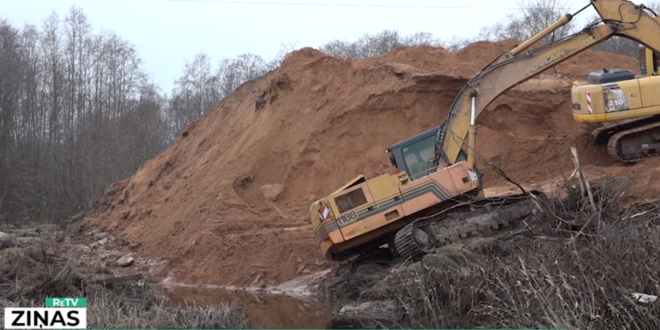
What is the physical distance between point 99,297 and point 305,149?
34.4 ft

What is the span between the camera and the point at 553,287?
268 inches

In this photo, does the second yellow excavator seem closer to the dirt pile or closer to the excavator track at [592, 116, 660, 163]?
the excavator track at [592, 116, 660, 163]

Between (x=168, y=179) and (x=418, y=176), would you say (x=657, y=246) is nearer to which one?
(x=418, y=176)

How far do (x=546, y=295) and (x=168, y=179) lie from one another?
57.5 ft

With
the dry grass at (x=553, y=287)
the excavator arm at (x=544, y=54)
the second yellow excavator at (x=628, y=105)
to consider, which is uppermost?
the excavator arm at (x=544, y=54)

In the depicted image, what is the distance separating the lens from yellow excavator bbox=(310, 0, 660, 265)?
12594 millimetres

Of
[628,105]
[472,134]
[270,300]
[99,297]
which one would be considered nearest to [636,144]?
[628,105]

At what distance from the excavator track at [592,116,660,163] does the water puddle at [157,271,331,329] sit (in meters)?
6.40

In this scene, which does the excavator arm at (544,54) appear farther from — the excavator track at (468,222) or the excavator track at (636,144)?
the excavator track at (636,144)

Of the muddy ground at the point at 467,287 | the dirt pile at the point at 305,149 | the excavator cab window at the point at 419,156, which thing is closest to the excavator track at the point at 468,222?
the muddy ground at the point at 467,287

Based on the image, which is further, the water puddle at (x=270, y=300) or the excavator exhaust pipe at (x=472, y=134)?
the excavator exhaust pipe at (x=472, y=134)

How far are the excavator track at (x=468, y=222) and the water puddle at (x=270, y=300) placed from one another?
1830 mm

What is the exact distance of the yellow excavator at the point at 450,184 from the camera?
12.6m

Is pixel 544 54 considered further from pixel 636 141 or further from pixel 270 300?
pixel 270 300
